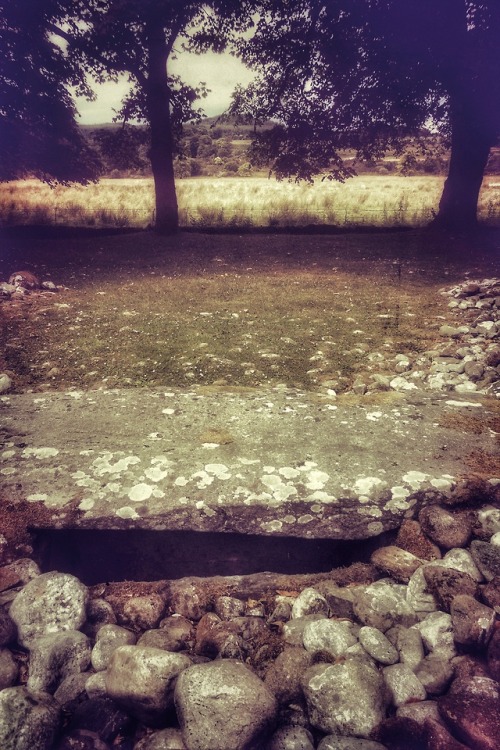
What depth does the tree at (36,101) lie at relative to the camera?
864 centimetres

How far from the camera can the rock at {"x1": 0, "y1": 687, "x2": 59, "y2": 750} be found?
1316 millimetres

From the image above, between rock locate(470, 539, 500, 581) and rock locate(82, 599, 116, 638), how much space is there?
154 cm

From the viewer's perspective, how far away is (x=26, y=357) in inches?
174

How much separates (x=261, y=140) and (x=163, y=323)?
702cm

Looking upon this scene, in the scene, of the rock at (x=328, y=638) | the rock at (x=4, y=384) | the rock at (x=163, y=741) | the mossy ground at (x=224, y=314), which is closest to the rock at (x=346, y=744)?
the rock at (x=328, y=638)

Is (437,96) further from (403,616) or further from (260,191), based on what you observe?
(403,616)

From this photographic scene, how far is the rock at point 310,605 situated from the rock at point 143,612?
559 mm

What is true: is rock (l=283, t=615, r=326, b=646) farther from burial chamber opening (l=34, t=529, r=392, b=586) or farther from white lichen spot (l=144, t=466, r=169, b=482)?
white lichen spot (l=144, t=466, r=169, b=482)

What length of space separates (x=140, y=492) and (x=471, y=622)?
1.48m

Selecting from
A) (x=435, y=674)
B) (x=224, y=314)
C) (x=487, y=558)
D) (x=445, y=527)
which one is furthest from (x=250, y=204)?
(x=435, y=674)

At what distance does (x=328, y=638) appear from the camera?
1.63 metres

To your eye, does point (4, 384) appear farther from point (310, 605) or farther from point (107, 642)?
point (310, 605)

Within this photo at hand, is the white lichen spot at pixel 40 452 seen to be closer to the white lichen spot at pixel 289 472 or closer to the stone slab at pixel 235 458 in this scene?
the stone slab at pixel 235 458

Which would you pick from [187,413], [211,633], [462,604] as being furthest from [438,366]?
[211,633]
